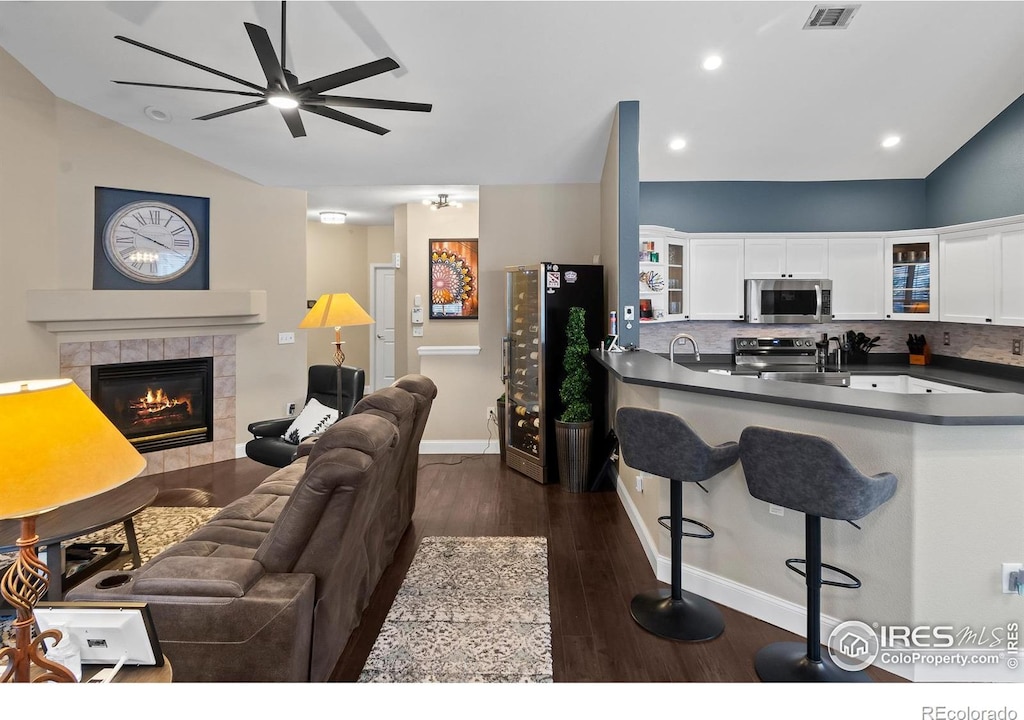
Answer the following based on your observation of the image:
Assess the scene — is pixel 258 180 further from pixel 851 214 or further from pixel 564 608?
pixel 851 214

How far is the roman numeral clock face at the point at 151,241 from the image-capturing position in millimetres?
4812

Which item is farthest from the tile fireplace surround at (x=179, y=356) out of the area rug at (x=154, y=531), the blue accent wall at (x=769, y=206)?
the blue accent wall at (x=769, y=206)

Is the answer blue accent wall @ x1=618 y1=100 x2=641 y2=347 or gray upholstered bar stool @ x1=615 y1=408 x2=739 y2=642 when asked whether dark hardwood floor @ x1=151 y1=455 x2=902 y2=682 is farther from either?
blue accent wall @ x1=618 y1=100 x2=641 y2=347

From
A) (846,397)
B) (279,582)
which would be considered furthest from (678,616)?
(279,582)

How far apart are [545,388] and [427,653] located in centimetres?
270

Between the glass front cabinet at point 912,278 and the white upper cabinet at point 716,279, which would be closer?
the glass front cabinet at point 912,278

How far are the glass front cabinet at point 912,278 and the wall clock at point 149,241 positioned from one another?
6300 millimetres

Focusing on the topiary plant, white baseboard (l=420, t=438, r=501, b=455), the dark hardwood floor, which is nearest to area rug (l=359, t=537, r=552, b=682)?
the dark hardwood floor

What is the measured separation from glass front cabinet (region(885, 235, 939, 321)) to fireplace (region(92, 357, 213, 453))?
251 inches

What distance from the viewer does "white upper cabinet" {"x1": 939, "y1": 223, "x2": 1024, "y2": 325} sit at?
13.8ft

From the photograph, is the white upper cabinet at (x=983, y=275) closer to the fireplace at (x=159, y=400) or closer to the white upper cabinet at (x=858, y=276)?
the white upper cabinet at (x=858, y=276)

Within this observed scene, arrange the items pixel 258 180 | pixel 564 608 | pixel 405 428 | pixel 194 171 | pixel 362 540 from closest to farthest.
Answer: pixel 362 540, pixel 564 608, pixel 405 428, pixel 194 171, pixel 258 180
